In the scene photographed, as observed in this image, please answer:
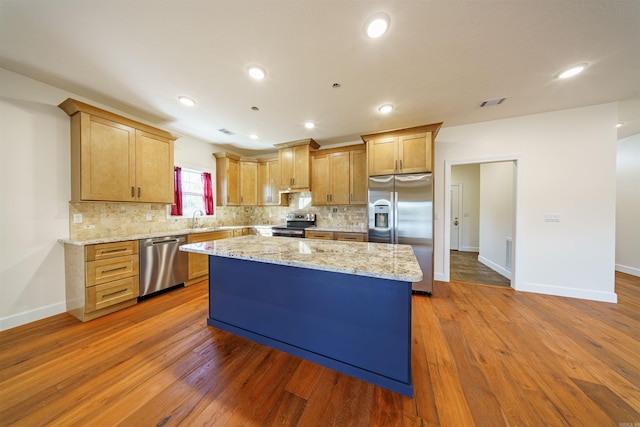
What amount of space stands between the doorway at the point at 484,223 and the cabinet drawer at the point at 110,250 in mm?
4783

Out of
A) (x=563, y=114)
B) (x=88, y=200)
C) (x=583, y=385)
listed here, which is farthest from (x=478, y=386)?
(x=88, y=200)

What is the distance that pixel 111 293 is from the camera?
2500 millimetres

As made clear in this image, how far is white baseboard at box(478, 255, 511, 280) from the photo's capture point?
149 inches

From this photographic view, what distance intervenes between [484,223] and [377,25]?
4.98 meters

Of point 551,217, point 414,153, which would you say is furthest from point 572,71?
point 551,217

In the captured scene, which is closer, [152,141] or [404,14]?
[404,14]

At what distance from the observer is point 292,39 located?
1688 millimetres

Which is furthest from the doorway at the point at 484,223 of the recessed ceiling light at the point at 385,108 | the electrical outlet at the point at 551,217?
the recessed ceiling light at the point at 385,108

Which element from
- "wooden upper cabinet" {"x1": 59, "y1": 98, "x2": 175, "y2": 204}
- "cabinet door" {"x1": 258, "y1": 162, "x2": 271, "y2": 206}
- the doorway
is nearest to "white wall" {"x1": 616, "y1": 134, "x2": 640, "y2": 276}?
the doorway

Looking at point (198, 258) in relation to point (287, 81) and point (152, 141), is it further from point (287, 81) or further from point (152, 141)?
point (287, 81)

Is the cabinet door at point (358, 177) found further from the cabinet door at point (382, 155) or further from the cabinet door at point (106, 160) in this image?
the cabinet door at point (106, 160)

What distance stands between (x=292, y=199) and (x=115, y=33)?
11.6 ft

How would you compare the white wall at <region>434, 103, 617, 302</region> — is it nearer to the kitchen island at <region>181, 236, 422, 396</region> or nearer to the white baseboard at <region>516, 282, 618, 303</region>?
the white baseboard at <region>516, 282, 618, 303</region>

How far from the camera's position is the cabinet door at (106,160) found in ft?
8.01
